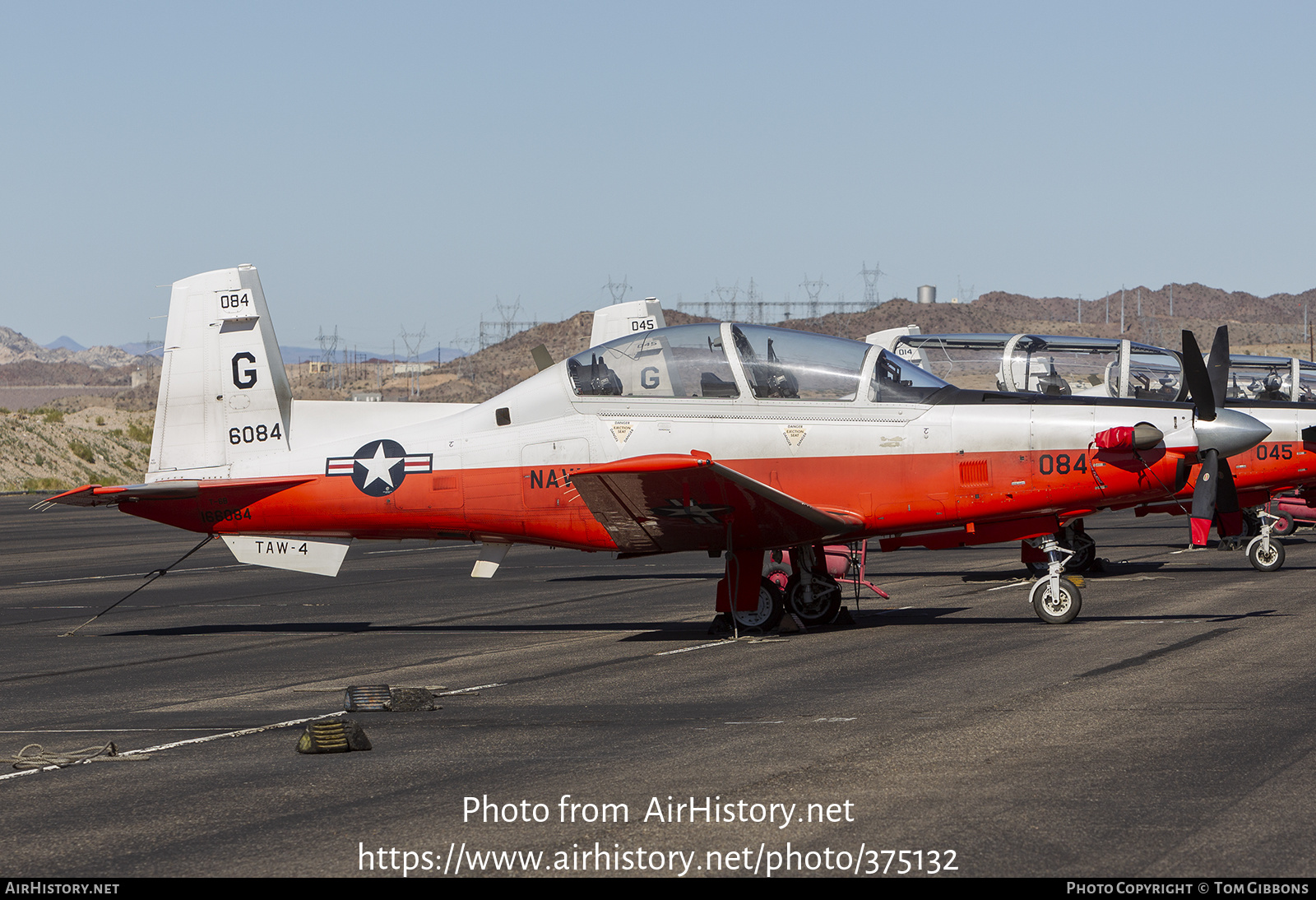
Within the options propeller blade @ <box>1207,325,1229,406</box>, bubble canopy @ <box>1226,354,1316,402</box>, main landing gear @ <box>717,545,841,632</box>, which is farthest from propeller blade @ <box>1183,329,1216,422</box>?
bubble canopy @ <box>1226,354,1316,402</box>

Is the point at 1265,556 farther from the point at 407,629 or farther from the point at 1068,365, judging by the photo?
the point at 407,629

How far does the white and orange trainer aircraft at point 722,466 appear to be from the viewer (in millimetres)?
12023

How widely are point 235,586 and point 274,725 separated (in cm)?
1334

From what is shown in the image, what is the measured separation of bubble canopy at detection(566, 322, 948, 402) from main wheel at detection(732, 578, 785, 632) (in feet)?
6.44

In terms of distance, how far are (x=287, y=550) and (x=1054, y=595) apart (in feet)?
26.3

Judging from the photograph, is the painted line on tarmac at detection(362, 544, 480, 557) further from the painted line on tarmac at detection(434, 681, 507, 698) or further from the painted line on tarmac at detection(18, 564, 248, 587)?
the painted line on tarmac at detection(434, 681, 507, 698)

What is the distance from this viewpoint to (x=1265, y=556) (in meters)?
19.0

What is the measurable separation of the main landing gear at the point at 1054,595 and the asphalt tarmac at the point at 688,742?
0.22 meters

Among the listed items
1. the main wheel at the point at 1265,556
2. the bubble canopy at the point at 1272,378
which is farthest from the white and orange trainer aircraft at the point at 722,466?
the bubble canopy at the point at 1272,378

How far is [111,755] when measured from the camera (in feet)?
25.0

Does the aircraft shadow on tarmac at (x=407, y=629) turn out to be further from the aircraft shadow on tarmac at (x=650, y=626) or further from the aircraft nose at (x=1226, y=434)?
the aircraft nose at (x=1226, y=434)
